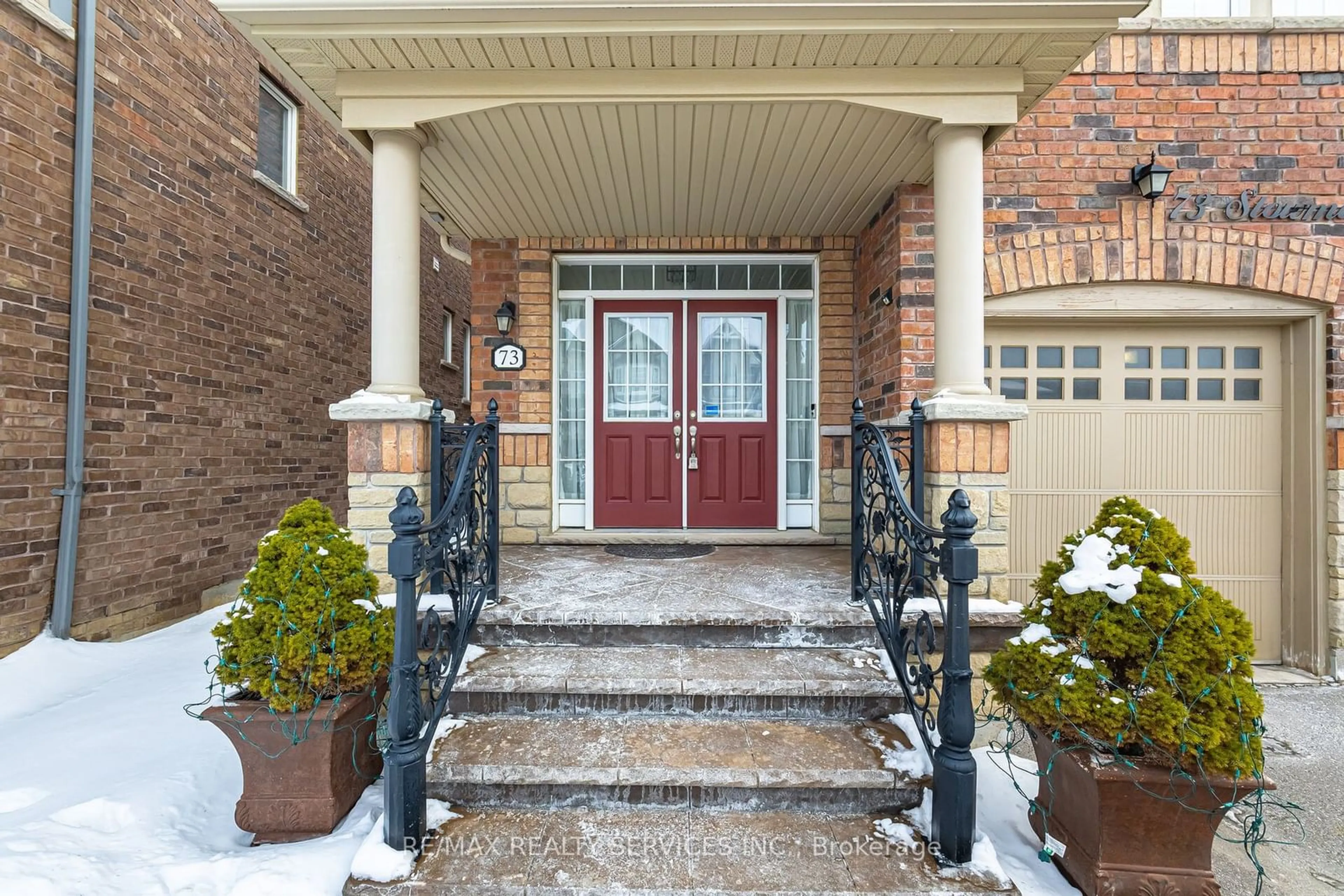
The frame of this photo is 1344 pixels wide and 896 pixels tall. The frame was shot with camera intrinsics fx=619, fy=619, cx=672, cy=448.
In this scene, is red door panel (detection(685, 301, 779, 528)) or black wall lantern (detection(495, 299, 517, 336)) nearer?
black wall lantern (detection(495, 299, 517, 336))

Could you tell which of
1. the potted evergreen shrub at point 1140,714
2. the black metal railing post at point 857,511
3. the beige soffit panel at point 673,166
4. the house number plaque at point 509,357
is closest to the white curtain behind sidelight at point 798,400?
the beige soffit panel at point 673,166

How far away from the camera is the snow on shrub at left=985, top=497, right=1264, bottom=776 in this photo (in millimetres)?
1647

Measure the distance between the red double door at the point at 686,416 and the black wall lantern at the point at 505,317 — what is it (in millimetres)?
636

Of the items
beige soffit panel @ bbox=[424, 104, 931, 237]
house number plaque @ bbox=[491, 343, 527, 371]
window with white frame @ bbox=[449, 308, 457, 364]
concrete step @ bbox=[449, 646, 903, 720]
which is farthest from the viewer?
window with white frame @ bbox=[449, 308, 457, 364]

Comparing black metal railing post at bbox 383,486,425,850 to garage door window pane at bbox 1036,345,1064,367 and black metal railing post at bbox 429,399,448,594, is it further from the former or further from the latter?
garage door window pane at bbox 1036,345,1064,367

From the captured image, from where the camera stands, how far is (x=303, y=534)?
2.10 metres

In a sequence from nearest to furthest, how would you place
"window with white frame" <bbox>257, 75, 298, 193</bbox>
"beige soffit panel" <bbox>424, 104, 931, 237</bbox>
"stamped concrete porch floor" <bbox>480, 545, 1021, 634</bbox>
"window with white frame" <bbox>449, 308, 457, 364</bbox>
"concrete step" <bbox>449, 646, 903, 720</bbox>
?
"concrete step" <bbox>449, 646, 903, 720</bbox>, "stamped concrete porch floor" <bbox>480, 545, 1021, 634</bbox>, "beige soffit panel" <bbox>424, 104, 931, 237</bbox>, "window with white frame" <bbox>257, 75, 298, 193</bbox>, "window with white frame" <bbox>449, 308, 457, 364</bbox>

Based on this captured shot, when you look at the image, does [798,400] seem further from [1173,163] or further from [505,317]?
[1173,163]

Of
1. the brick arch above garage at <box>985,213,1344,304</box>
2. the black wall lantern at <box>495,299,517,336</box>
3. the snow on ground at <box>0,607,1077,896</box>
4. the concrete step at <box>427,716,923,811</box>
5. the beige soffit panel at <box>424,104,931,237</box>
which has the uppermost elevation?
the beige soffit panel at <box>424,104,931,237</box>

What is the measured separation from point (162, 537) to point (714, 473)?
3.73 m

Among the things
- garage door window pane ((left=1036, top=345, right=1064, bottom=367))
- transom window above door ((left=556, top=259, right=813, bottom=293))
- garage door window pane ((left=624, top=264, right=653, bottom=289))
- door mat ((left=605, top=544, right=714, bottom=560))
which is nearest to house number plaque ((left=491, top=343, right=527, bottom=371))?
transom window above door ((left=556, top=259, right=813, bottom=293))

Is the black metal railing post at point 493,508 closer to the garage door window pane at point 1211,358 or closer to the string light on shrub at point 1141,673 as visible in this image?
the string light on shrub at point 1141,673

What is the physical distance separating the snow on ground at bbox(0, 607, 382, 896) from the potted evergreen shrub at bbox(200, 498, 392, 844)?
0.12m

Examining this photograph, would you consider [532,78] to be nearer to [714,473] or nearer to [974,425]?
[974,425]
